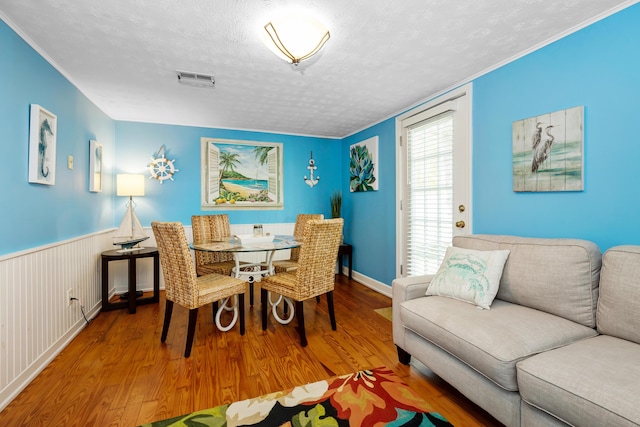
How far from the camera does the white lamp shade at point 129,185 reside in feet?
11.5

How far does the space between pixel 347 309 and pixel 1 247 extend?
2.82 meters

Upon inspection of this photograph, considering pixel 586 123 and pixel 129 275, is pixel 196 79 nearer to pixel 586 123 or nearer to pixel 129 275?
pixel 129 275

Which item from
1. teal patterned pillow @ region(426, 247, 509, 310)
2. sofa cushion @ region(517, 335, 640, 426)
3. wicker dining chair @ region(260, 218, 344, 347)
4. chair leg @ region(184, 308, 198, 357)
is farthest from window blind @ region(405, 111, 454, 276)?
chair leg @ region(184, 308, 198, 357)

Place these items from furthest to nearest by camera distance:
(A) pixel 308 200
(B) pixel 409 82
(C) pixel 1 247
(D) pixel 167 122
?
(A) pixel 308 200 < (D) pixel 167 122 < (B) pixel 409 82 < (C) pixel 1 247

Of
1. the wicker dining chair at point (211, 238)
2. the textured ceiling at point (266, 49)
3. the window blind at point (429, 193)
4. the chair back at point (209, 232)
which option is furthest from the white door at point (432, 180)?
the chair back at point (209, 232)

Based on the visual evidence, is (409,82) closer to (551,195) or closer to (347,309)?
(551,195)

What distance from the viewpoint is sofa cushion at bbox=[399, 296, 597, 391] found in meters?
1.36

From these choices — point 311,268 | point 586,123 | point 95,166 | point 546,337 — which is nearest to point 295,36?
point 311,268

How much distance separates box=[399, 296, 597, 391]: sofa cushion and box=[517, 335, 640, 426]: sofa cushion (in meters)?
0.07

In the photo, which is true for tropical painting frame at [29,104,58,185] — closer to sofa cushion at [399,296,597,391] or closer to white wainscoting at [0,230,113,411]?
white wainscoting at [0,230,113,411]

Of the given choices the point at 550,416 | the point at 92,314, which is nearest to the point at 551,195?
the point at 550,416

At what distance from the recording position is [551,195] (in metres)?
2.07

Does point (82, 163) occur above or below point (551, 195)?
above

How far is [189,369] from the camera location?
2.07 meters
